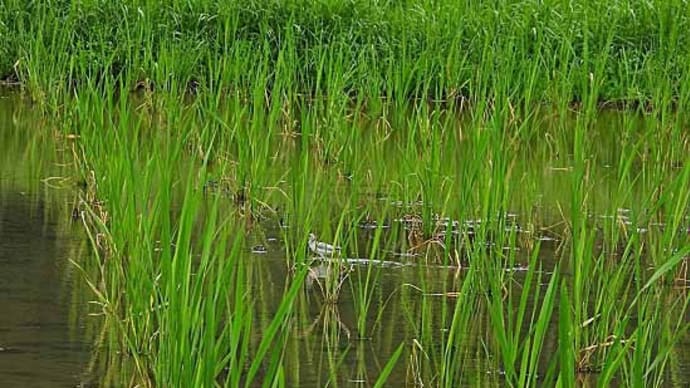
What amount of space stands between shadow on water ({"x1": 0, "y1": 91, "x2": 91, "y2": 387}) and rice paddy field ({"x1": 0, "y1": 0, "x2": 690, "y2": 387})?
0.01 m

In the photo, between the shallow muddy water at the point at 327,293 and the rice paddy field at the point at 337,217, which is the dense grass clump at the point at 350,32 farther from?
the shallow muddy water at the point at 327,293

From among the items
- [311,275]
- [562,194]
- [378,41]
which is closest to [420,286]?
[311,275]

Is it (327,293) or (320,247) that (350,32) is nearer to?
(320,247)

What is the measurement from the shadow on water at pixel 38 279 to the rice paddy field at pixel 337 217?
13mm

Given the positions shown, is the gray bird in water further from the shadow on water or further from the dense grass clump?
the dense grass clump

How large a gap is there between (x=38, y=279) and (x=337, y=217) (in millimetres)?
1403

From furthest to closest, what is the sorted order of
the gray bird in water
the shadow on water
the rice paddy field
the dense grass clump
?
the dense grass clump < the gray bird in water < the shadow on water < the rice paddy field

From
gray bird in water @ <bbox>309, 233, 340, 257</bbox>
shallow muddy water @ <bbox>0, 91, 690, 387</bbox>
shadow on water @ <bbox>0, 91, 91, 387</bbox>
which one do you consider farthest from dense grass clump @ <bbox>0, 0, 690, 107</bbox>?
gray bird in water @ <bbox>309, 233, 340, 257</bbox>

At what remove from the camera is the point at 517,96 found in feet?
A: 27.5

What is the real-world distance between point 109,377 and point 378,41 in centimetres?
669

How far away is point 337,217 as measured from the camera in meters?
5.92

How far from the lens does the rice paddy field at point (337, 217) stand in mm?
3766

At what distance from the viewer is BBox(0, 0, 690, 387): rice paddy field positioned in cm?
377

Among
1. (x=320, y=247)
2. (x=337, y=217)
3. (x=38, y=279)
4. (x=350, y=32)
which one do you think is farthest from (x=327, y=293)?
(x=350, y=32)
